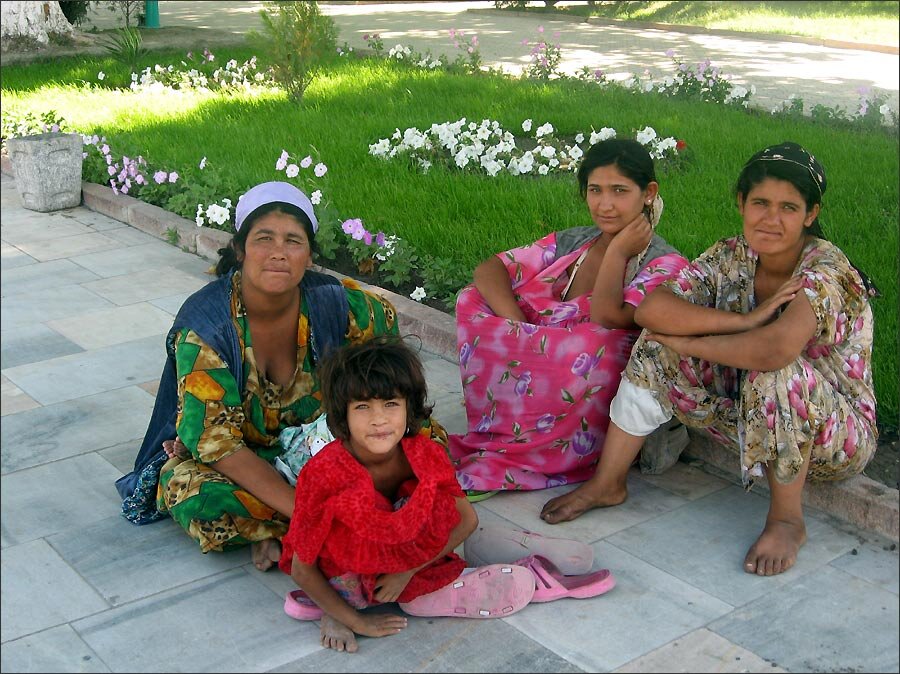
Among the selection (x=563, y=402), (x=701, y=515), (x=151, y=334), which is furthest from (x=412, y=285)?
(x=701, y=515)

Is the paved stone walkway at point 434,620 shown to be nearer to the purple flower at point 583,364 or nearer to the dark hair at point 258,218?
the purple flower at point 583,364

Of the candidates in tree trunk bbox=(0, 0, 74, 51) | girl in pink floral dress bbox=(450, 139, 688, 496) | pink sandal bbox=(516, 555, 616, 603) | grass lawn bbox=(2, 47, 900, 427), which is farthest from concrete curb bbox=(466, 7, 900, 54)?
pink sandal bbox=(516, 555, 616, 603)

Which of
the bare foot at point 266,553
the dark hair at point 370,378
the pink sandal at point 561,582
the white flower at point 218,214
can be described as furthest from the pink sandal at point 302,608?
the white flower at point 218,214

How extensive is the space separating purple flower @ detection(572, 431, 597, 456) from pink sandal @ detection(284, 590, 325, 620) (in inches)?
44.7

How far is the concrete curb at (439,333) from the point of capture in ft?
10.9

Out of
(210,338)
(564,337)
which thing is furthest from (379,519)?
(564,337)

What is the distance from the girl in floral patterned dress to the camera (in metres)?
3.11

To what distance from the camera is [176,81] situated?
11281 millimetres

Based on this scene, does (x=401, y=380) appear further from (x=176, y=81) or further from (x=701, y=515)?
(x=176, y=81)

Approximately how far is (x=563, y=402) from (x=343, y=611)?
118 cm

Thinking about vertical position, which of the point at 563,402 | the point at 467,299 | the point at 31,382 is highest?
the point at 467,299

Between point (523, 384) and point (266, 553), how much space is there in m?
1.03

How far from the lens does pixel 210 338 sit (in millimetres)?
3273

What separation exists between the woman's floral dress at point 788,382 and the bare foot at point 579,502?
1.10ft
